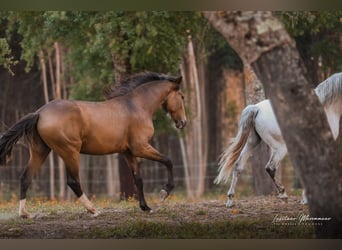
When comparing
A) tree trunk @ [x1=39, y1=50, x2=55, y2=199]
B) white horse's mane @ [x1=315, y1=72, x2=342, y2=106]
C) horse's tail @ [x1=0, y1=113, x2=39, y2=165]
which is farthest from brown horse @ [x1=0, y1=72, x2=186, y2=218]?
tree trunk @ [x1=39, y1=50, x2=55, y2=199]

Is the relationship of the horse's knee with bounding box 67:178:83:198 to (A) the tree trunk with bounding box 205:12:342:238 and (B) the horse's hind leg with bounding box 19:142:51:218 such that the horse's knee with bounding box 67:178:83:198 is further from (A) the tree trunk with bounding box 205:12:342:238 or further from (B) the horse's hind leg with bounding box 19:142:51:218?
(A) the tree trunk with bounding box 205:12:342:238

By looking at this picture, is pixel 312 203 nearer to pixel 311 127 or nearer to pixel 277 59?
pixel 311 127

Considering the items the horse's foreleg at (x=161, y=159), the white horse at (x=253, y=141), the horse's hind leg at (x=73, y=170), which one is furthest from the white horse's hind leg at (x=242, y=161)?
the horse's hind leg at (x=73, y=170)

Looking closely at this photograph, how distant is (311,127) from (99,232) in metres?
1.94

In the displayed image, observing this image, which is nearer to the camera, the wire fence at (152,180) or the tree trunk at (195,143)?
the tree trunk at (195,143)

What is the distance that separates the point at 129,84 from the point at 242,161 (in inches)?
48.0

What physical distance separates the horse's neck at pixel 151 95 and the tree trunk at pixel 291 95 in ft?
4.22

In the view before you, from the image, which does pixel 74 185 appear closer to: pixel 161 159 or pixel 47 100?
pixel 161 159

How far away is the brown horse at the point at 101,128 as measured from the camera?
5.71m

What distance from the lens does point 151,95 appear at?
20.7 ft

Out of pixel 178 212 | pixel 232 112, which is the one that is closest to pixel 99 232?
pixel 178 212

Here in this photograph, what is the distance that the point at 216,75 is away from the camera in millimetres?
10570

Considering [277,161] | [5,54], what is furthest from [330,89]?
[5,54]

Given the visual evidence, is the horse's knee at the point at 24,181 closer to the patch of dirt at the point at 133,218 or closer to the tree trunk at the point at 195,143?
the patch of dirt at the point at 133,218
